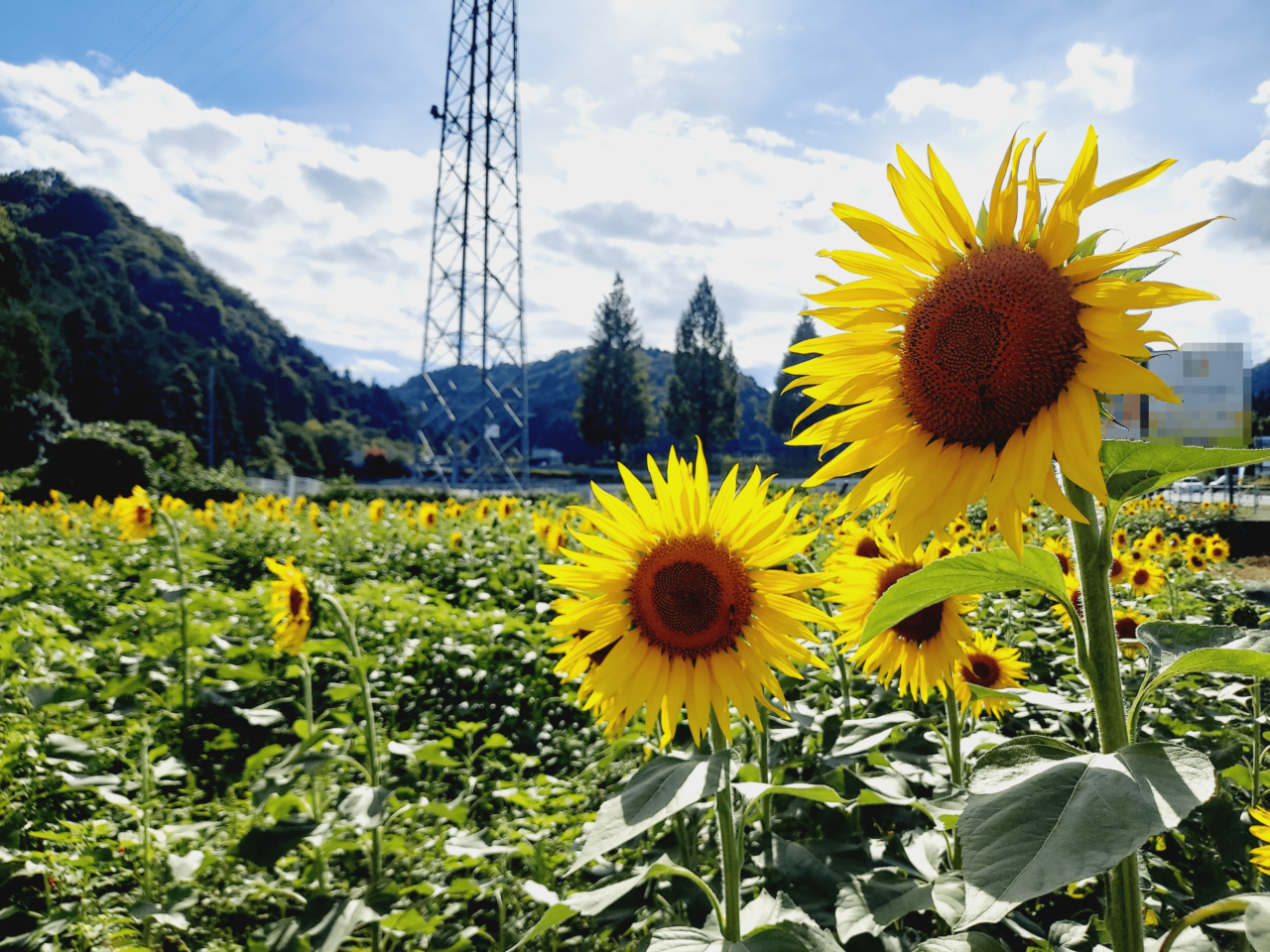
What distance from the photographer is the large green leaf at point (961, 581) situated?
827mm

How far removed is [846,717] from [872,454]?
1.34m

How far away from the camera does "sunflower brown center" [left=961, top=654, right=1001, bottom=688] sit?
6.99ft

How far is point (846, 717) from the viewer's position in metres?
2.08

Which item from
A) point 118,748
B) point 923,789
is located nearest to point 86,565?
point 118,748

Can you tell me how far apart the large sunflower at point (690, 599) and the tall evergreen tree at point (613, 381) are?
176 feet

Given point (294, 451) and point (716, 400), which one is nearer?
point (716, 400)

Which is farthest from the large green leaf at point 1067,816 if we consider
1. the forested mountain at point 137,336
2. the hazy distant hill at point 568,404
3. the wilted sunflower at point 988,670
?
the hazy distant hill at point 568,404

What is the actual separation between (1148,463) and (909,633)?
1068 mm

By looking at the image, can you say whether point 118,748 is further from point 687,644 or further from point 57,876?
point 687,644

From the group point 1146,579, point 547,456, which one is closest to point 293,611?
point 1146,579

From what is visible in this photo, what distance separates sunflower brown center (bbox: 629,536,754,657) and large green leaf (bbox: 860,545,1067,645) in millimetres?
595

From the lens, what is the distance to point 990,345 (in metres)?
0.87

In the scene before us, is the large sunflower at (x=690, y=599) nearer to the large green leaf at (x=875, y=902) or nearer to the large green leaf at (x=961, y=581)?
the large green leaf at (x=875, y=902)

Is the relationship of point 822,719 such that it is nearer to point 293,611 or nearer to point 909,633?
point 909,633
